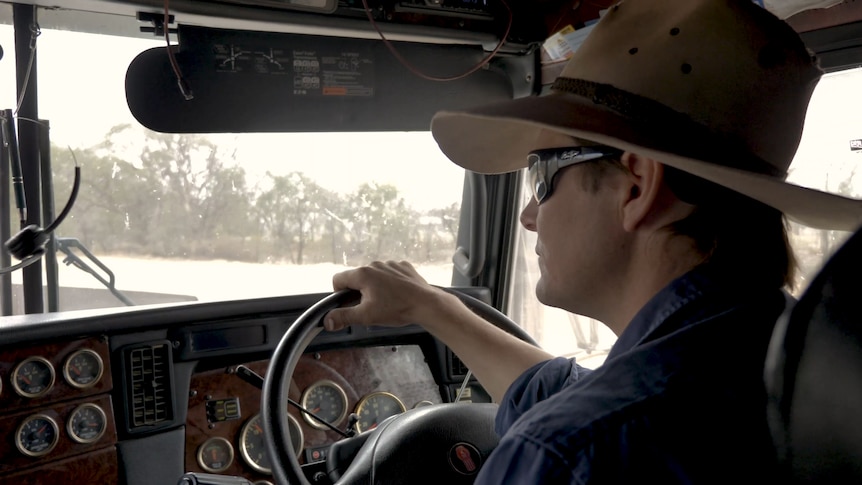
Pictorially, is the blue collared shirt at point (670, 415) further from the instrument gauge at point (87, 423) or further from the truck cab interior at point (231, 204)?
the instrument gauge at point (87, 423)

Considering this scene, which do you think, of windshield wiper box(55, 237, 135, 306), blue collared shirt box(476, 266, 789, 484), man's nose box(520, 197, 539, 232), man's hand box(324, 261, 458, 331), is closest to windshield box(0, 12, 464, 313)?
windshield wiper box(55, 237, 135, 306)

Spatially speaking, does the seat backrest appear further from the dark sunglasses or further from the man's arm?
the man's arm

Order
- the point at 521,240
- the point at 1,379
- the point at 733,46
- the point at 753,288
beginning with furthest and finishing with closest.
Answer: the point at 521,240 < the point at 1,379 < the point at 733,46 < the point at 753,288

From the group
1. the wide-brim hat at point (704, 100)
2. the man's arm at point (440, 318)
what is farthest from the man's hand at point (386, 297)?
the wide-brim hat at point (704, 100)

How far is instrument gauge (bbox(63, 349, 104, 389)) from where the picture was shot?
75.9 inches

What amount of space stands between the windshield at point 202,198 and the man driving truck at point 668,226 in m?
1.37

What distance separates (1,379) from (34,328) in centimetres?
14

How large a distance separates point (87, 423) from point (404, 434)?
105 cm

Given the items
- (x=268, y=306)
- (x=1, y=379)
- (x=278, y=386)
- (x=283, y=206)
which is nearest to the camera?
(x=278, y=386)

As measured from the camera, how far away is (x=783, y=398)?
65 cm

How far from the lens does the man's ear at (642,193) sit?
3.30ft

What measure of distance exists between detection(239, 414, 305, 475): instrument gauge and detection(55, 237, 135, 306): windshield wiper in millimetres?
567

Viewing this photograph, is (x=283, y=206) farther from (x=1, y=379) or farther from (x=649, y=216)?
(x=649, y=216)

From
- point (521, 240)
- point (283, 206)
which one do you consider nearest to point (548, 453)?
point (283, 206)
